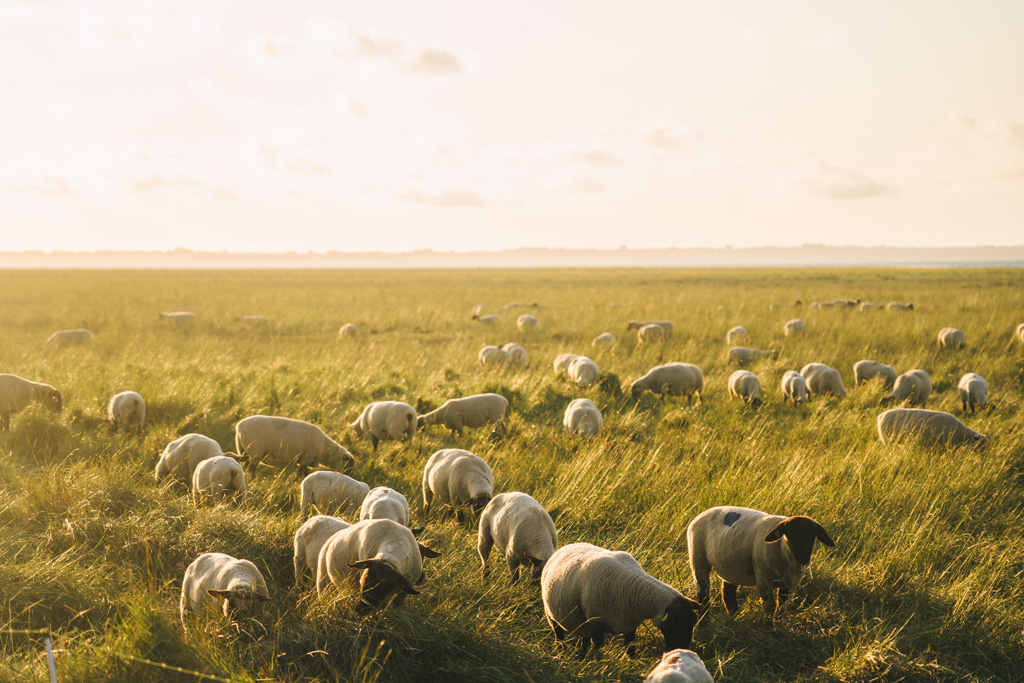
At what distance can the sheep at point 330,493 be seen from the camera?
6422mm

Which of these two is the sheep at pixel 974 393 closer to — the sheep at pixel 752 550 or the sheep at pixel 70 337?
the sheep at pixel 752 550

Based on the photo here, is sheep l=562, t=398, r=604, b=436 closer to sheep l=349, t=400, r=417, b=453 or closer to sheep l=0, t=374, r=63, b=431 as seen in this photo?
sheep l=349, t=400, r=417, b=453

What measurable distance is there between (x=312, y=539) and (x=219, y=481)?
2.02m

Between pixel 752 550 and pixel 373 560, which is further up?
pixel 373 560

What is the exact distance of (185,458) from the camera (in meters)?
7.31

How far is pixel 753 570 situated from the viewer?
481cm

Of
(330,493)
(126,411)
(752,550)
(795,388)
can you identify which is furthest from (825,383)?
(126,411)

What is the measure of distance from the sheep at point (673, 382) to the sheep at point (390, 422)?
17.5ft

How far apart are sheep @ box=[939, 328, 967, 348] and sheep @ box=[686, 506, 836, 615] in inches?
669

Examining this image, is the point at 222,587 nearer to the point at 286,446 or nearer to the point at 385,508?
the point at 385,508

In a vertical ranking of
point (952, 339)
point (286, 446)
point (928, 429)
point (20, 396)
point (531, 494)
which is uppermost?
point (952, 339)

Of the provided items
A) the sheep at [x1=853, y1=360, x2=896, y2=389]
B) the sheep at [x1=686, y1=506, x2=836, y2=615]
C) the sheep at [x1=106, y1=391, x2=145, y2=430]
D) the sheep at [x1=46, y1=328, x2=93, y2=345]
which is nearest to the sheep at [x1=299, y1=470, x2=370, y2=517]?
the sheep at [x1=686, y1=506, x2=836, y2=615]

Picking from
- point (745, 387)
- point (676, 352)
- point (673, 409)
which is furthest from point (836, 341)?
point (673, 409)

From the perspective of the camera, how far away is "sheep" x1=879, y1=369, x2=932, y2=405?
39.9ft
